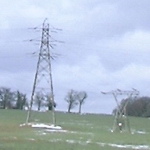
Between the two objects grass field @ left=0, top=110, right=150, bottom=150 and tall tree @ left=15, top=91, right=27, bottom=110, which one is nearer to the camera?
grass field @ left=0, top=110, right=150, bottom=150

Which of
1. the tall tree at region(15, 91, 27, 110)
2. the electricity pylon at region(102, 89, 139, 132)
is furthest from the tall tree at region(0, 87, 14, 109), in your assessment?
the electricity pylon at region(102, 89, 139, 132)

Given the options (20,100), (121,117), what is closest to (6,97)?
(20,100)

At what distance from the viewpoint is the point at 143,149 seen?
2867cm

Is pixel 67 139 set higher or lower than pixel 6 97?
lower

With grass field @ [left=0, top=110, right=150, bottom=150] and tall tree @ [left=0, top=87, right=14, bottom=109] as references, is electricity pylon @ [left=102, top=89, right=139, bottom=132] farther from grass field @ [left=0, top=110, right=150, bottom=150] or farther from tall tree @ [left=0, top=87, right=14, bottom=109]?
tall tree @ [left=0, top=87, right=14, bottom=109]

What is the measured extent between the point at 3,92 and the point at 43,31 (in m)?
76.9

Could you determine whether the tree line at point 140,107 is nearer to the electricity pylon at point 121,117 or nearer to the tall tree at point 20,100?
the tall tree at point 20,100

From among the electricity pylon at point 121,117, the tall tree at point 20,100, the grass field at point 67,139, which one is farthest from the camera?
the tall tree at point 20,100

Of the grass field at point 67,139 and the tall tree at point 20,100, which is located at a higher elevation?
the tall tree at point 20,100

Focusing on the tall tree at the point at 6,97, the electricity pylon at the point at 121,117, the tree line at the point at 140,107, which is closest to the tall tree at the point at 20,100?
the tall tree at the point at 6,97

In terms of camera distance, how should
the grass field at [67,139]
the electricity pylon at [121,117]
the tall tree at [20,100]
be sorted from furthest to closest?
1. the tall tree at [20,100]
2. the electricity pylon at [121,117]
3. the grass field at [67,139]

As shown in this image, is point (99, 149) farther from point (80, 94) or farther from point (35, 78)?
point (80, 94)

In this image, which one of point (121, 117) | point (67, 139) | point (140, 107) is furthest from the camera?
point (140, 107)

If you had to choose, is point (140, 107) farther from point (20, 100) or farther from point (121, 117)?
point (121, 117)
